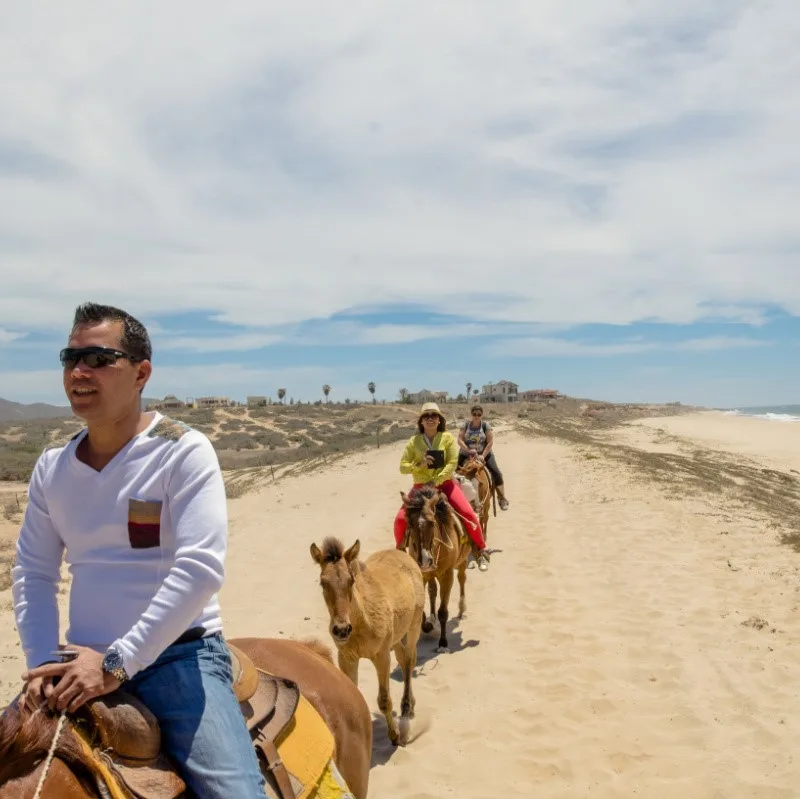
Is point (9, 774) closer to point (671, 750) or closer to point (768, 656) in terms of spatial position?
point (671, 750)

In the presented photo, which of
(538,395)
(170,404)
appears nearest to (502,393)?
(538,395)

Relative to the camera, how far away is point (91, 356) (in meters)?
2.32

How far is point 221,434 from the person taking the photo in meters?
44.8

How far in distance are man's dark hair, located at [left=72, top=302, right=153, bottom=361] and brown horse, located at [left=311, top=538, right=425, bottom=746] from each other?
306cm

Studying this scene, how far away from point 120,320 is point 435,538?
5.98 m

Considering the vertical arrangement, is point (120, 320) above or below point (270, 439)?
above

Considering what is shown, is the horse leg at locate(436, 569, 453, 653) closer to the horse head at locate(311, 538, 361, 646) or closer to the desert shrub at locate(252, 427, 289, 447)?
the horse head at locate(311, 538, 361, 646)

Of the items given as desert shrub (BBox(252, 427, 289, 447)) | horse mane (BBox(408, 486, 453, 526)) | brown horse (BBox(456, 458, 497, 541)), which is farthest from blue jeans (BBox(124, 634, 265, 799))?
desert shrub (BBox(252, 427, 289, 447))

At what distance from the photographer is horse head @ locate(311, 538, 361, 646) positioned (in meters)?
4.90

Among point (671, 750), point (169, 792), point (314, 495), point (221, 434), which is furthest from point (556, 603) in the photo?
point (221, 434)

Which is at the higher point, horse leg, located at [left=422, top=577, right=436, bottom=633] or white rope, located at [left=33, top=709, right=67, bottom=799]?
white rope, located at [left=33, top=709, right=67, bottom=799]

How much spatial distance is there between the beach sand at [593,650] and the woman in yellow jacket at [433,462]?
1.57m

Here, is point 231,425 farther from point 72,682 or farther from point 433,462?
point 72,682

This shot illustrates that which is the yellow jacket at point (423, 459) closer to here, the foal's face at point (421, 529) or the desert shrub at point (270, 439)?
the foal's face at point (421, 529)
